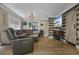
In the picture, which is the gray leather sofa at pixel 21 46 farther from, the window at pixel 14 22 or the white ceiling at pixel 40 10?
the window at pixel 14 22

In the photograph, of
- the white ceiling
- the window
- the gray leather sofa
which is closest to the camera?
the gray leather sofa

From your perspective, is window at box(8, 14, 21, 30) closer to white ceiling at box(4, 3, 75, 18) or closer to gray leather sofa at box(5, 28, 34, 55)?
white ceiling at box(4, 3, 75, 18)

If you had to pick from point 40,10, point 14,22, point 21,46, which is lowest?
point 21,46

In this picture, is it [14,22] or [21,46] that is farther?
[14,22]

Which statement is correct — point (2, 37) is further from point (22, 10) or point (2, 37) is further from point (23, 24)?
point (22, 10)

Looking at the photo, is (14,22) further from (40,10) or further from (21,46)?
(21,46)

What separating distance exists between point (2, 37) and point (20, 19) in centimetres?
111

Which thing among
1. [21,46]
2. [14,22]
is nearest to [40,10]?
[14,22]

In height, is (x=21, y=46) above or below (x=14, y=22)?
below

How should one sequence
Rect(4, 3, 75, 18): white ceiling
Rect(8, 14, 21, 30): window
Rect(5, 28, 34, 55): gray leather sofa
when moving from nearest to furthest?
Rect(5, 28, 34, 55): gray leather sofa, Rect(4, 3, 75, 18): white ceiling, Rect(8, 14, 21, 30): window

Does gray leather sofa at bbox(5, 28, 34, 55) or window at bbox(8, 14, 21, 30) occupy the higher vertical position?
window at bbox(8, 14, 21, 30)

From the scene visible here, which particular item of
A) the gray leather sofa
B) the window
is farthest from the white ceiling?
the gray leather sofa

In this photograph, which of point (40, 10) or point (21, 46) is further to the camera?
point (40, 10)
